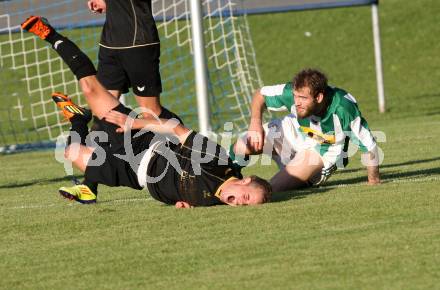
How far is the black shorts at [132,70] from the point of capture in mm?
10430

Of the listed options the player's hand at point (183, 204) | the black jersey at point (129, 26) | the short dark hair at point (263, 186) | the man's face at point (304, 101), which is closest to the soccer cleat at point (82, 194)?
the player's hand at point (183, 204)

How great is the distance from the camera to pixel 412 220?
6.91 m

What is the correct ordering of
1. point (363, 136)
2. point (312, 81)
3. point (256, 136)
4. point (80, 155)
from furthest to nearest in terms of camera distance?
point (80, 155)
point (256, 136)
point (363, 136)
point (312, 81)

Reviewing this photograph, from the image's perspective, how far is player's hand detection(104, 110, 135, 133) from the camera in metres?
8.54

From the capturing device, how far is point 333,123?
8.62 meters

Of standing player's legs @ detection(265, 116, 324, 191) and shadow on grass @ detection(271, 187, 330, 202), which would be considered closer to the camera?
shadow on grass @ detection(271, 187, 330, 202)

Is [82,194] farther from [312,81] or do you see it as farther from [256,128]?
[312,81]

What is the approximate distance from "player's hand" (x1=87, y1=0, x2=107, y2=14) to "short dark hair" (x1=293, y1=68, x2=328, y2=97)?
313 cm

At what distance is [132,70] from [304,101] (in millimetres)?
2628

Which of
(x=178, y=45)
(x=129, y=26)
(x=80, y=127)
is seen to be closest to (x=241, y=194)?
(x=80, y=127)

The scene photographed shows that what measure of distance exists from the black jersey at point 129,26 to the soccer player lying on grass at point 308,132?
5.85ft

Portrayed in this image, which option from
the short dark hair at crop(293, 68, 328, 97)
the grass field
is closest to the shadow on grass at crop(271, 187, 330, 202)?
the grass field

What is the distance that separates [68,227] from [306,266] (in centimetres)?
233

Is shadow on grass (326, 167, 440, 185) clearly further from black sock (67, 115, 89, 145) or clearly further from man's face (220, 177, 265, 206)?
black sock (67, 115, 89, 145)
